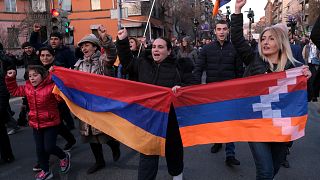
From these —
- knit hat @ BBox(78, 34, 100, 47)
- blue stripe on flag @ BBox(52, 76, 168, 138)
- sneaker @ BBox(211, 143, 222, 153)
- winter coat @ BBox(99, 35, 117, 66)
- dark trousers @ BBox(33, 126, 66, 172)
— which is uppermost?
knit hat @ BBox(78, 34, 100, 47)

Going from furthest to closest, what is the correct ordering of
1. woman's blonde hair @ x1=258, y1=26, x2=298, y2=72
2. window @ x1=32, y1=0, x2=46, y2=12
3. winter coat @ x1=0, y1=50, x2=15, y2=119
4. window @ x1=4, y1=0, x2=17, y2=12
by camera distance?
window @ x1=4, y1=0, x2=17, y2=12 < window @ x1=32, y1=0, x2=46, y2=12 < winter coat @ x1=0, y1=50, x2=15, y2=119 < woman's blonde hair @ x1=258, y1=26, x2=298, y2=72

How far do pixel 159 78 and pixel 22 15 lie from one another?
42.1 metres

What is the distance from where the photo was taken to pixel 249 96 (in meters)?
4.06

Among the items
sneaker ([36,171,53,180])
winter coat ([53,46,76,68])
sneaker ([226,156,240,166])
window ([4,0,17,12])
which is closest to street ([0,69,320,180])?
sneaker ([226,156,240,166])

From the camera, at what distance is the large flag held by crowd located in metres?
3.91

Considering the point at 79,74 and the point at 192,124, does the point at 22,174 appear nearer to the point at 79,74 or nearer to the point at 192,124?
the point at 79,74

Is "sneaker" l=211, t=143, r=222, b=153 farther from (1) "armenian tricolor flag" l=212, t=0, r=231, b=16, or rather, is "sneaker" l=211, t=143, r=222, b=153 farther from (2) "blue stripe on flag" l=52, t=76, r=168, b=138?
(2) "blue stripe on flag" l=52, t=76, r=168, b=138

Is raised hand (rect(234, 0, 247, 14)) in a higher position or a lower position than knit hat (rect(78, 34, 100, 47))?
higher

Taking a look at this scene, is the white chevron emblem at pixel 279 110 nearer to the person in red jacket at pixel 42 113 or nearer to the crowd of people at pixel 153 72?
the crowd of people at pixel 153 72

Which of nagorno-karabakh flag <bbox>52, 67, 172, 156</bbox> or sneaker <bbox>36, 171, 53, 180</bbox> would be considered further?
sneaker <bbox>36, 171, 53, 180</bbox>

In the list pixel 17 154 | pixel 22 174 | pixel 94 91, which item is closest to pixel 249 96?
pixel 94 91

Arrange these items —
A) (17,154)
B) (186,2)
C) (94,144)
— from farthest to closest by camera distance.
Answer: (186,2) < (17,154) < (94,144)

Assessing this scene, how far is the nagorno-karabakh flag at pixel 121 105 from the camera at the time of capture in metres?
4.03

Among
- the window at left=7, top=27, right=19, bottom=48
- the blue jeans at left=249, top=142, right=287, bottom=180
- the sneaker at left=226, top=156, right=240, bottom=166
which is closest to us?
the blue jeans at left=249, top=142, right=287, bottom=180
